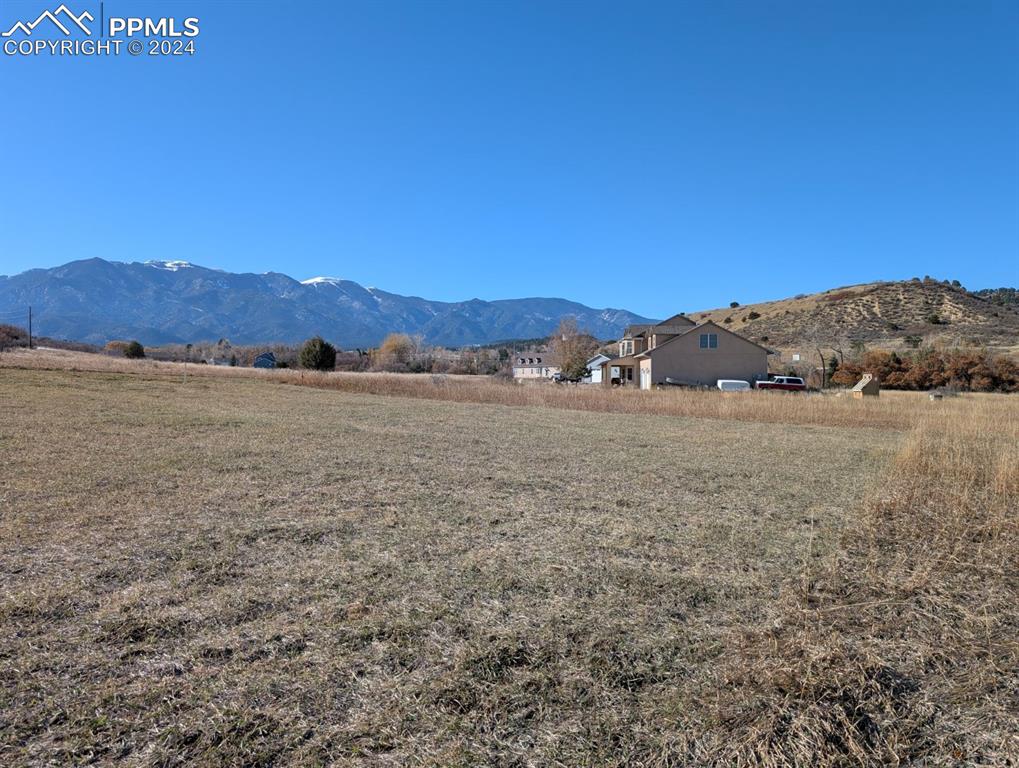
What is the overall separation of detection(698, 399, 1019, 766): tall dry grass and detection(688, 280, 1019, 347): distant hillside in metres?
52.6

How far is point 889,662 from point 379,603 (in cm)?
273

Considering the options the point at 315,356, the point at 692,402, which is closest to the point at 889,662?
the point at 692,402

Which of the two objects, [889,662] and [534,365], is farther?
[534,365]

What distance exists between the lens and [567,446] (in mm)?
11781

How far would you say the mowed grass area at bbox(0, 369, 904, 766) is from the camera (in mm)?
2270

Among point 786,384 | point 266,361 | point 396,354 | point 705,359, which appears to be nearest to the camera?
point 786,384

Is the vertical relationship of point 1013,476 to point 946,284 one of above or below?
below

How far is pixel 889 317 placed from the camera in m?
62.5

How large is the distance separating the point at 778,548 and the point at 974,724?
2.49 m

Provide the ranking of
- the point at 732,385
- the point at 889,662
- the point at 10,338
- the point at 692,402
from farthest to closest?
the point at 10,338 → the point at 732,385 → the point at 692,402 → the point at 889,662

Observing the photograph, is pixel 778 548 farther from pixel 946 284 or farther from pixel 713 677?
pixel 946 284

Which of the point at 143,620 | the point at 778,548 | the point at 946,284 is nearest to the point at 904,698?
the point at 778,548

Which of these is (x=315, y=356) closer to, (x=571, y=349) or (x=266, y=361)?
(x=266, y=361)

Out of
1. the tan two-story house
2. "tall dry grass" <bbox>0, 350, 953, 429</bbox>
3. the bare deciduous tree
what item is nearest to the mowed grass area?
"tall dry grass" <bbox>0, 350, 953, 429</bbox>
